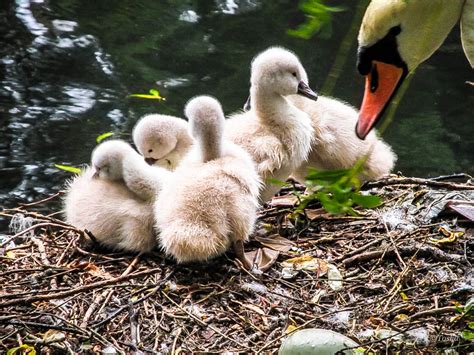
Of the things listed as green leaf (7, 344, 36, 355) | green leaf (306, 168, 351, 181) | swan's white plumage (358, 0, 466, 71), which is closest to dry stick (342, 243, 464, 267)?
swan's white plumage (358, 0, 466, 71)

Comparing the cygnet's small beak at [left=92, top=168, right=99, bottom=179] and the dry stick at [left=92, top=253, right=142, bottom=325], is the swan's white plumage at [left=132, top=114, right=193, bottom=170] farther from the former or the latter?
the dry stick at [left=92, top=253, right=142, bottom=325]

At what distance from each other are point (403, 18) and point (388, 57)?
6.8 inches

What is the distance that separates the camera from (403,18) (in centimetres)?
261

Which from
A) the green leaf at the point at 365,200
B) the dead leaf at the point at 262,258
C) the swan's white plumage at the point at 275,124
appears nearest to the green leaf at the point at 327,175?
the green leaf at the point at 365,200

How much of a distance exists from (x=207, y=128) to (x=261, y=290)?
72 cm

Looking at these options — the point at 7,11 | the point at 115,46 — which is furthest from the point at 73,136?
the point at 7,11

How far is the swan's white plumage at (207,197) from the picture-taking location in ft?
10.1

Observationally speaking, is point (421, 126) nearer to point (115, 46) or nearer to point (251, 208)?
point (115, 46)

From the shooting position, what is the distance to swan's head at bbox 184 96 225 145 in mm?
3338

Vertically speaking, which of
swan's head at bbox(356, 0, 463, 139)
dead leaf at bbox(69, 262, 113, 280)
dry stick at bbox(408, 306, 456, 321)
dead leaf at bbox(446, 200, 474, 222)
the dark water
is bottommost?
the dark water

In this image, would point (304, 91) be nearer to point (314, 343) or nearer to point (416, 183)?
point (416, 183)

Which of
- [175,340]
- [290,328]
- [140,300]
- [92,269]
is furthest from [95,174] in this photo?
[290,328]

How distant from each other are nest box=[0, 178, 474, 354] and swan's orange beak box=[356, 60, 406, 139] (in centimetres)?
64

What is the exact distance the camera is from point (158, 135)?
3.79 metres
